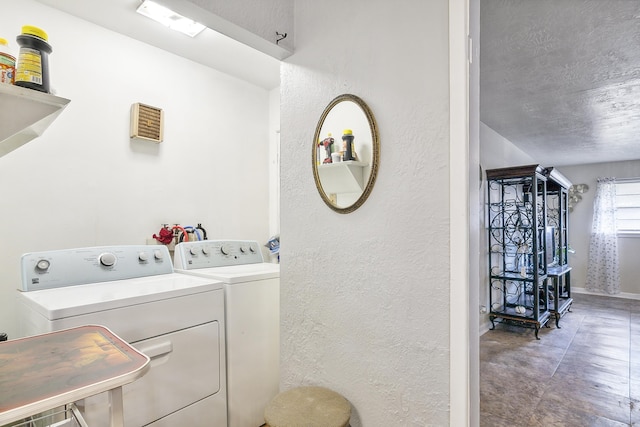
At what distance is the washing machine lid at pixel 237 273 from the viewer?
183 centimetres

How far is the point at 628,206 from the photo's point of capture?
19.3 feet

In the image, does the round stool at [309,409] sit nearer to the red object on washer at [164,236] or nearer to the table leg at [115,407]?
the table leg at [115,407]

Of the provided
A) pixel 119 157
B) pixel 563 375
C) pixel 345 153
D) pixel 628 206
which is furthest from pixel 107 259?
pixel 628 206

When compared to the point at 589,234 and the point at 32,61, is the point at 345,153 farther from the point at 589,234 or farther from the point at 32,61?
the point at 589,234

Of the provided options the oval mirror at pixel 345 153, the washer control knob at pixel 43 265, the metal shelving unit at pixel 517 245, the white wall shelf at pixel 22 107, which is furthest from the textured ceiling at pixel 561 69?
the washer control knob at pixel 43 265

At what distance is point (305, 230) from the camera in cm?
167

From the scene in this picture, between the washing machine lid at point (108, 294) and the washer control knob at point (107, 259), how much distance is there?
105 millimetres

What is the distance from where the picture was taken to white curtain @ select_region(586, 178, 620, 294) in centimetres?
582

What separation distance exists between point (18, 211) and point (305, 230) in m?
1.65

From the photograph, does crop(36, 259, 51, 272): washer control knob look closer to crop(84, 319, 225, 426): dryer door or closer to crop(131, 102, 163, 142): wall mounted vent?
crop(84, 319, 225, 426): dryer door

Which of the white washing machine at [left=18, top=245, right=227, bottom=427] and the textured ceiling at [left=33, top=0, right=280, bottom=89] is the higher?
the textured ceiling at [left=33, top=0, right=280, bottom=89]

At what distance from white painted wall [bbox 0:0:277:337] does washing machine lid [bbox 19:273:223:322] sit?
0.58 metres

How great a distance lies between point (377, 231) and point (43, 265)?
→ 1.63 m

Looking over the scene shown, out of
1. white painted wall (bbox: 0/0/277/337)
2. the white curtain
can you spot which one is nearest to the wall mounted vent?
white painted wall (bbox: 0/0/277/337)
